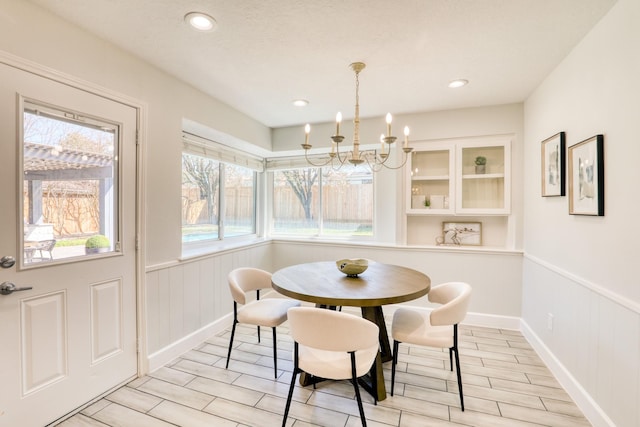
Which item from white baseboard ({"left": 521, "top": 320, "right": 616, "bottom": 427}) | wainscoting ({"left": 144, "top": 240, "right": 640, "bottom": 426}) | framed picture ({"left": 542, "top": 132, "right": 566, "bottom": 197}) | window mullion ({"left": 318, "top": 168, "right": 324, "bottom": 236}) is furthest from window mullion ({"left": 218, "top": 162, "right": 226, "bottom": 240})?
white baseboard ({"left": 521, "top": 320, "right": 616, "bottom": 427})

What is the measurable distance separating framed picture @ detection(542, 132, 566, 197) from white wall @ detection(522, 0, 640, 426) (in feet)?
0.24

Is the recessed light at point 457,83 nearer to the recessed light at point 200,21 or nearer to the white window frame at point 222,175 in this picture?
the recessed light at point 200,21

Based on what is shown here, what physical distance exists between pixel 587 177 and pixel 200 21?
258 centimetres

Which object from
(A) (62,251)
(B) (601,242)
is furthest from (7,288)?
(B) (601,242)

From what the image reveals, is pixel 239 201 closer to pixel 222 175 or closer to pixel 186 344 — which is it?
pixel 222 175

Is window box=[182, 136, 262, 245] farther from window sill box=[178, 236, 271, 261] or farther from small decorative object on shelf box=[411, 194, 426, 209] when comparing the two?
small decorative object on shelf box=[411, 194, 426, 209]

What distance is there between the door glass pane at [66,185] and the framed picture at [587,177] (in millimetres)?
3119

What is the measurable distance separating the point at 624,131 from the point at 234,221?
364cm

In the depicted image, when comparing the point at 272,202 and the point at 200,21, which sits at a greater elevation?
the point at 200,21

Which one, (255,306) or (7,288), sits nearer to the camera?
(7,288)

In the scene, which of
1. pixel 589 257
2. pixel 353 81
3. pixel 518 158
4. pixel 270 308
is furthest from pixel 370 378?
pixel 518 158

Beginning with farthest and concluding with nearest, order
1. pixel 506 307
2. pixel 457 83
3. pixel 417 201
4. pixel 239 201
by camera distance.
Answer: pixel 239 201
pixel 417 201
pixel 506 307
pixel 457 83

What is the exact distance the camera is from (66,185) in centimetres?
185

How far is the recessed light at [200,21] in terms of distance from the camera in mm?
1715
